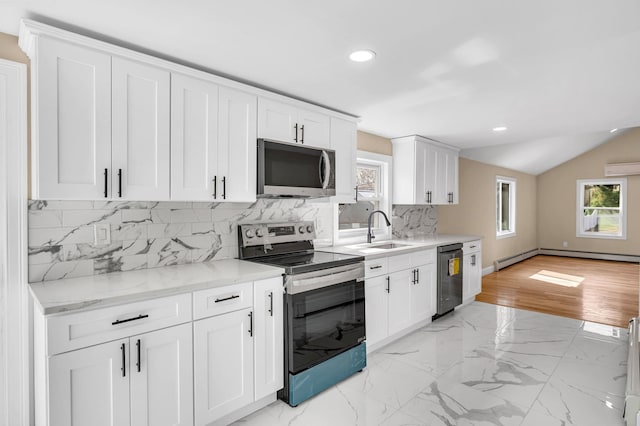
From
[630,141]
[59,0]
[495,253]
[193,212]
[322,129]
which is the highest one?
[630,141]

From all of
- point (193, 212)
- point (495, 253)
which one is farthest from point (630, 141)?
point (193, 212)

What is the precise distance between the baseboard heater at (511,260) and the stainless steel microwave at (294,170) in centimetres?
541

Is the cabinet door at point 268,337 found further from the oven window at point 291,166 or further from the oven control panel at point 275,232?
the oven window at point 291,166

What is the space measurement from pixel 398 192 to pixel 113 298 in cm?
353

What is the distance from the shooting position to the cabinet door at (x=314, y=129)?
294 centimetres

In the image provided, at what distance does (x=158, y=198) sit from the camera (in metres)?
2.11

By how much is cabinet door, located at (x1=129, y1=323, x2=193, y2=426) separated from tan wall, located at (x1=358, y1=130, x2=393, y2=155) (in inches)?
113

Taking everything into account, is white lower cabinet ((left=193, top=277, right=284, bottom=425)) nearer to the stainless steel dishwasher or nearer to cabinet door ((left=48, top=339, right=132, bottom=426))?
cabinet door ((left=48, top=339, right=132, bottom=426))

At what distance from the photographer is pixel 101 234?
2.19m

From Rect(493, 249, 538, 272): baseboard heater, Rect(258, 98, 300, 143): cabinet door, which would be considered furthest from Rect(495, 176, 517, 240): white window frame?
Rect(258, 98, 300, 143): cabinet door

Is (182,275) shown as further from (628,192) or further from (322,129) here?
(628,192)

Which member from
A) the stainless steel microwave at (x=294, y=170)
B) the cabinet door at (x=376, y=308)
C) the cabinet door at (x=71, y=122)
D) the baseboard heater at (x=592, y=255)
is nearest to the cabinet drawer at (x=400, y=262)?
the cabinet door at (x=376, y=308)

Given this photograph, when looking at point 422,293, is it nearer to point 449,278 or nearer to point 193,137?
point 449,278

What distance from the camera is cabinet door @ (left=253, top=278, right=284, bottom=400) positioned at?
2270 mm
